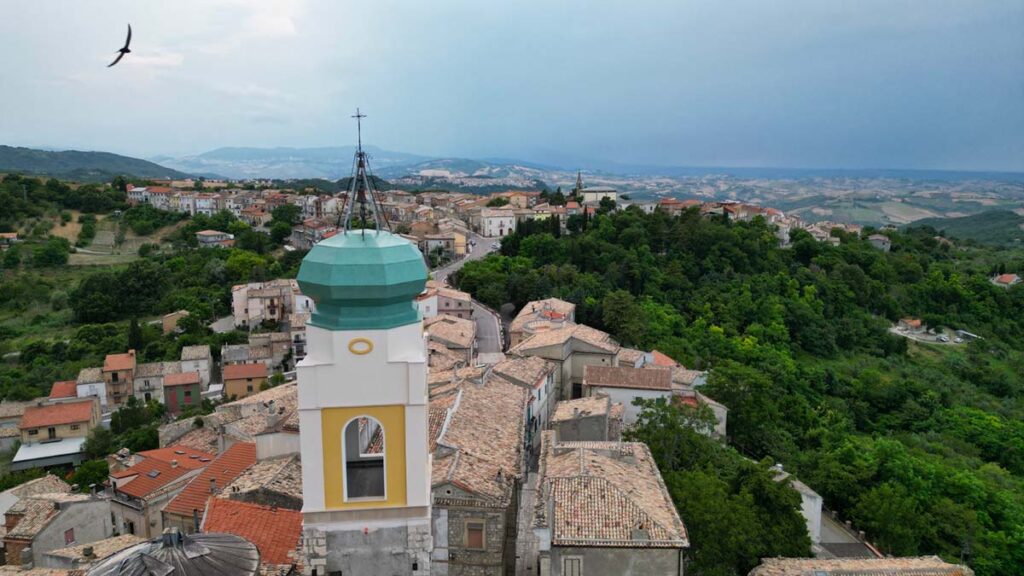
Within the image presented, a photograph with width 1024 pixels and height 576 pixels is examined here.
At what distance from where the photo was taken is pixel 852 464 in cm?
2767

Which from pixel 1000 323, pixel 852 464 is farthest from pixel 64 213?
pixel 1000 323

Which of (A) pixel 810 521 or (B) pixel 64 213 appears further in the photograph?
(B) pixel 64 213

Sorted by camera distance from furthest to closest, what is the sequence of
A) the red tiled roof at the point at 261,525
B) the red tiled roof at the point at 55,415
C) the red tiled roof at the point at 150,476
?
the red tiled roof at the point at 55,415 < the red tiled roof at the point at 150,476 < the red tiled roof at the point at 261,525

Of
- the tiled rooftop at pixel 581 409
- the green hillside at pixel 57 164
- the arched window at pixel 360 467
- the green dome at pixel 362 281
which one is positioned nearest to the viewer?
the green dome at pixel 362 281

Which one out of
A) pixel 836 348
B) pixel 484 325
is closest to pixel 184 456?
pixel 484 325

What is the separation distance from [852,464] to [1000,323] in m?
51.9

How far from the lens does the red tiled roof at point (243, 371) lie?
4553cm

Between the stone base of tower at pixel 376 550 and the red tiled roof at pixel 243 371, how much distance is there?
39.0 meters

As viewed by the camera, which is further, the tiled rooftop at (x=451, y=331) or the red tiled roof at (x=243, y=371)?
the red tiled roof at (x=243, y=371)

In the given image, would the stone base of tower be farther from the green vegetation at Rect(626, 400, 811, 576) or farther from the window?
the green vegetation at Rect(626, 400, 811, 576)

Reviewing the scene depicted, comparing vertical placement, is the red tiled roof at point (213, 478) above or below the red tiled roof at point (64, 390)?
above

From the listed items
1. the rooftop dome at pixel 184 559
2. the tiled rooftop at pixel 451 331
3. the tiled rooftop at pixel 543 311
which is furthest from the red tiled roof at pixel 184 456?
the tiled rooftop at pixel 543 311

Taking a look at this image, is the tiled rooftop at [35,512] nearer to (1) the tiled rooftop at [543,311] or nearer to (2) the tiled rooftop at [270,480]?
(2) the tiled rooftop at [270,480]

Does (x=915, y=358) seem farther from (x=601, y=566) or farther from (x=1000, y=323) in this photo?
(x=601, y=566)
